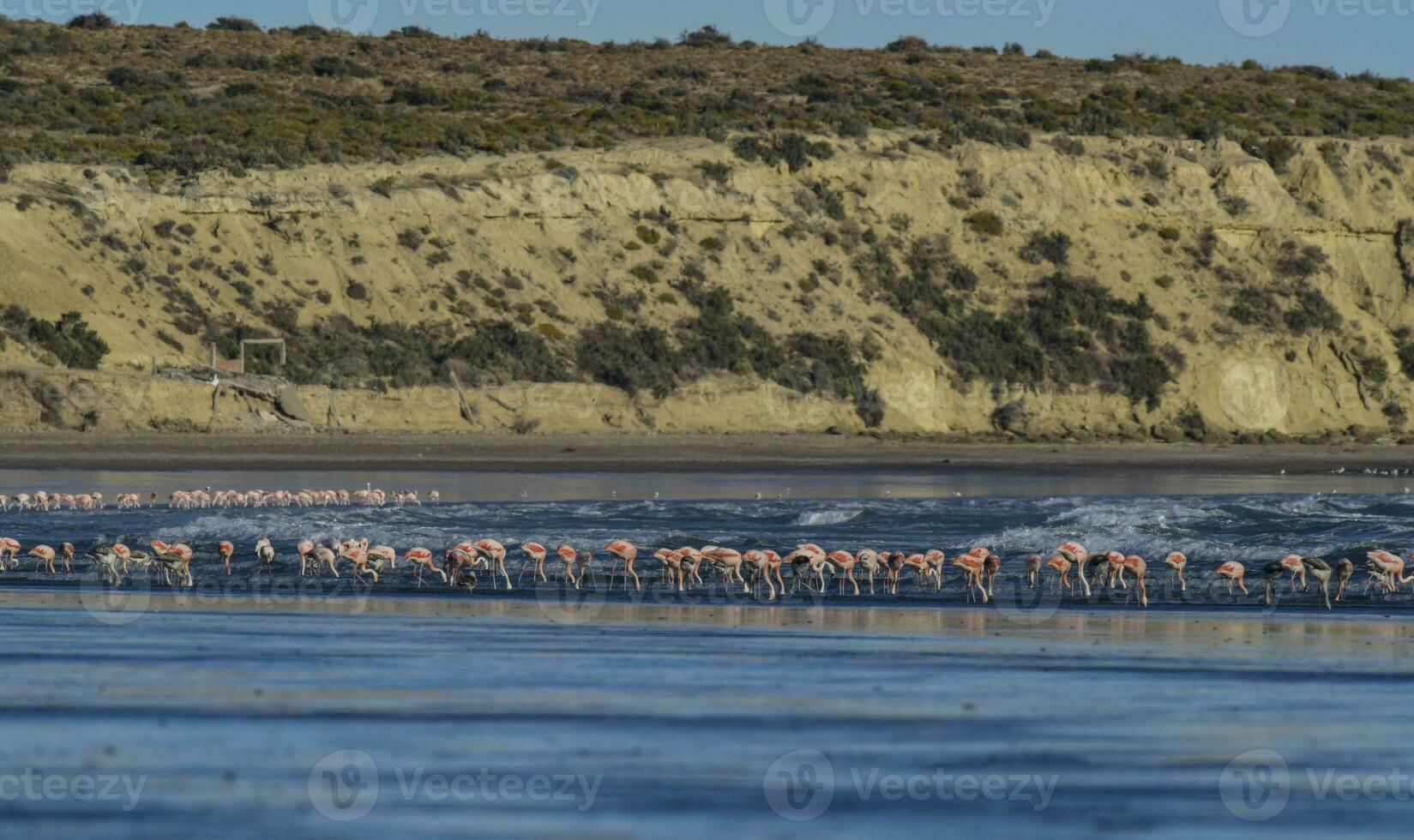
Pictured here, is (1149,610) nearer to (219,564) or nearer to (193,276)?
A: (219,564)

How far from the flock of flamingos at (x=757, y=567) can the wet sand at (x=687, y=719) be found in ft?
8.24

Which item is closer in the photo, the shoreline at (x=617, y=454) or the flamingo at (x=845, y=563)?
the flamingo at (x=845, y=563)

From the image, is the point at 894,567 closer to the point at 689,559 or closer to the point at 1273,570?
the point at 689,559

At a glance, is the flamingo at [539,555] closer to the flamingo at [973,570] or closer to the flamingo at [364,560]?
the flamingo at [364,560]

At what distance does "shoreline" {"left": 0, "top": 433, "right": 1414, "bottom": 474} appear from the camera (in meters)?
47.6

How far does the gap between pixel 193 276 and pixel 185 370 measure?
8.65m

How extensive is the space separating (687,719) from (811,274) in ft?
205

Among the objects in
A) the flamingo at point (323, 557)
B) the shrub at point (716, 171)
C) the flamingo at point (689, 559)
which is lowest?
the flamingo at point (323, 557)

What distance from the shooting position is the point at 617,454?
51.8 metres

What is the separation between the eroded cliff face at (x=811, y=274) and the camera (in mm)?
Result: 58969

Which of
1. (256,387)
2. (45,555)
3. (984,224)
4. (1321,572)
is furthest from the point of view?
(984,224)

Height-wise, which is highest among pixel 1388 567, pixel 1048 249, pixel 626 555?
pixel 1048 249

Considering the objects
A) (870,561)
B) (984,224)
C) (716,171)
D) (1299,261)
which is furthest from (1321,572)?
(1299,261)

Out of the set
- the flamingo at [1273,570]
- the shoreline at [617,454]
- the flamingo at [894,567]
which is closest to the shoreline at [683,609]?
the flamingo at [1273,570]
